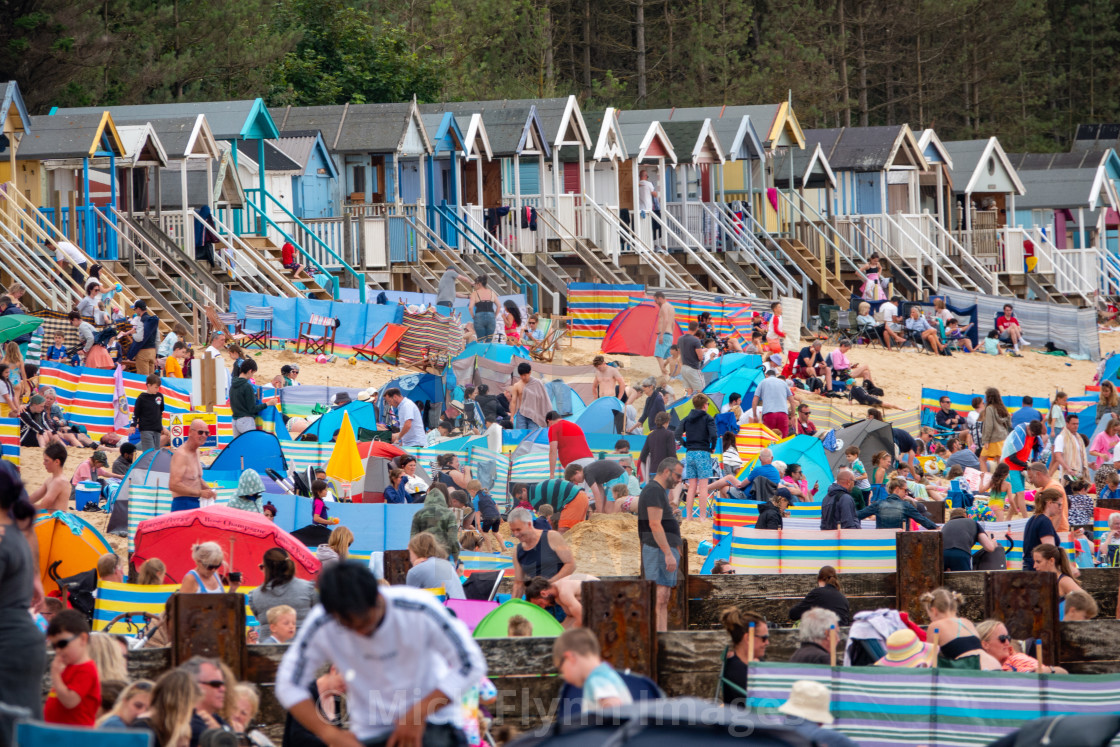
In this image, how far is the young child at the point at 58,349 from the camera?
20.0 meters

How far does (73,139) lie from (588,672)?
2132 centimetres

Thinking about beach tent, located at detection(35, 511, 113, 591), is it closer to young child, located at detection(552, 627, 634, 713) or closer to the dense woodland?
young child, located at detection(552, 627, 634, 713)

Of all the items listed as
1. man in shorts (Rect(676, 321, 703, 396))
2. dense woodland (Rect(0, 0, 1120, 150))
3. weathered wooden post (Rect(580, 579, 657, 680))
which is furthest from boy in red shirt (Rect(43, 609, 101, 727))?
dense woodland (Rect(0, 0, 1120, 150))

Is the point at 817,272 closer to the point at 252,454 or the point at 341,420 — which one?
the point at 341,420

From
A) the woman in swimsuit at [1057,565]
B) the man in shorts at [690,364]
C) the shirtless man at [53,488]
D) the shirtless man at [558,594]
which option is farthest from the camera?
the man in shorts at [690,364]

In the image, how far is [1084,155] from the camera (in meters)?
46.8

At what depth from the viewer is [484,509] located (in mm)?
13758

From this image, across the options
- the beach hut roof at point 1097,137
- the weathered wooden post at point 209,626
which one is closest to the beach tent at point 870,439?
the weathered wooden post at point 209,626

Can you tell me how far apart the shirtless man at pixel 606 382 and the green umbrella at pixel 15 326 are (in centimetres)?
670

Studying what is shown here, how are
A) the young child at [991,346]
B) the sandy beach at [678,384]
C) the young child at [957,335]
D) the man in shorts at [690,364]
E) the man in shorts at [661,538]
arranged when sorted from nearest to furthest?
the man in shorts at [661,538] → the sandy beach at [678,384] → the man in shorts at [690,364] → the young child at [991,346] → the young child at [957,335]

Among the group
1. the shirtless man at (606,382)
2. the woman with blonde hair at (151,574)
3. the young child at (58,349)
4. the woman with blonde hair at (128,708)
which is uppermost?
the young child at (58,349)

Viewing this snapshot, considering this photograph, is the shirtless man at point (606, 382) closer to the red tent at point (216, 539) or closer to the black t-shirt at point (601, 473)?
the black t-shirt at point (601, 473)

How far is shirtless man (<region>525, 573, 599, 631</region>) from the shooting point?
8.26m

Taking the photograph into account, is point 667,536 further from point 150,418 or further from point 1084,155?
point 1084,155
